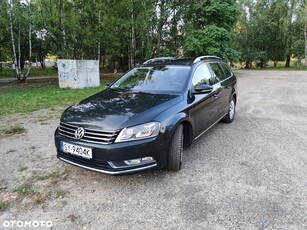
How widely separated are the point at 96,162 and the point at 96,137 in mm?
292

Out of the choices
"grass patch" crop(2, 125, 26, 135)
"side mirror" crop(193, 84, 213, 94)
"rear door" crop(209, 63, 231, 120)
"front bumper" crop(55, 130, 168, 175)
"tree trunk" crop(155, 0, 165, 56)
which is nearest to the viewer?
"front bumper" crop(55, 130, 168, 175)

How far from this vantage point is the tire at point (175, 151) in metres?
3.19

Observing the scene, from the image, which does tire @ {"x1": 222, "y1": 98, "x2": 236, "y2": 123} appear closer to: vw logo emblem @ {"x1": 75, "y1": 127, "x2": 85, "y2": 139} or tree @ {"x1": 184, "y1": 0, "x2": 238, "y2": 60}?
vw logo emblem @ {"x1": 75, "y1": 127, "x2": 85, "y2": 139}

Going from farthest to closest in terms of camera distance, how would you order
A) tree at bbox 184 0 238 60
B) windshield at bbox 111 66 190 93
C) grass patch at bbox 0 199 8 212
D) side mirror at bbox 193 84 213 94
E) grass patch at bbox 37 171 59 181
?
tree at bbox 184 0 238 60, windshield at bbox 111 66 190 93, side mirror at bbox 193 84 213 94, grass patch at bbox 37 171 59 181, grass patch at bbox 0 199 8 212

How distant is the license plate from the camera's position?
2900 millimetres

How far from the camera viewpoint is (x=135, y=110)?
3125 mm

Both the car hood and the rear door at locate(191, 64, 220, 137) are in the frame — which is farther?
the rear door at locate(191, 64, 220, 137)

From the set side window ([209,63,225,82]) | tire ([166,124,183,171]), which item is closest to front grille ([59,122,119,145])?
tire ([166,124,183,171])

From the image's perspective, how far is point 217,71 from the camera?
17.0ft

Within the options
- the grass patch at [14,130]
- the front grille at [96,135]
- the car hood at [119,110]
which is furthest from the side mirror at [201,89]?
the grass patch at [14,130]

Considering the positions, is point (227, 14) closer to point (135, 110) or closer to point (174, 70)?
point (174, 70)

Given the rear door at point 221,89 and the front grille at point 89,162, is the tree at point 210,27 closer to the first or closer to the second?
the rear door at point 221,89

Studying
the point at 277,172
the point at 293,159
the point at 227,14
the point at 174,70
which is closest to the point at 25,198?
the point at 174,70

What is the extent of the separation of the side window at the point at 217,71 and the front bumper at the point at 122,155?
253 cm
